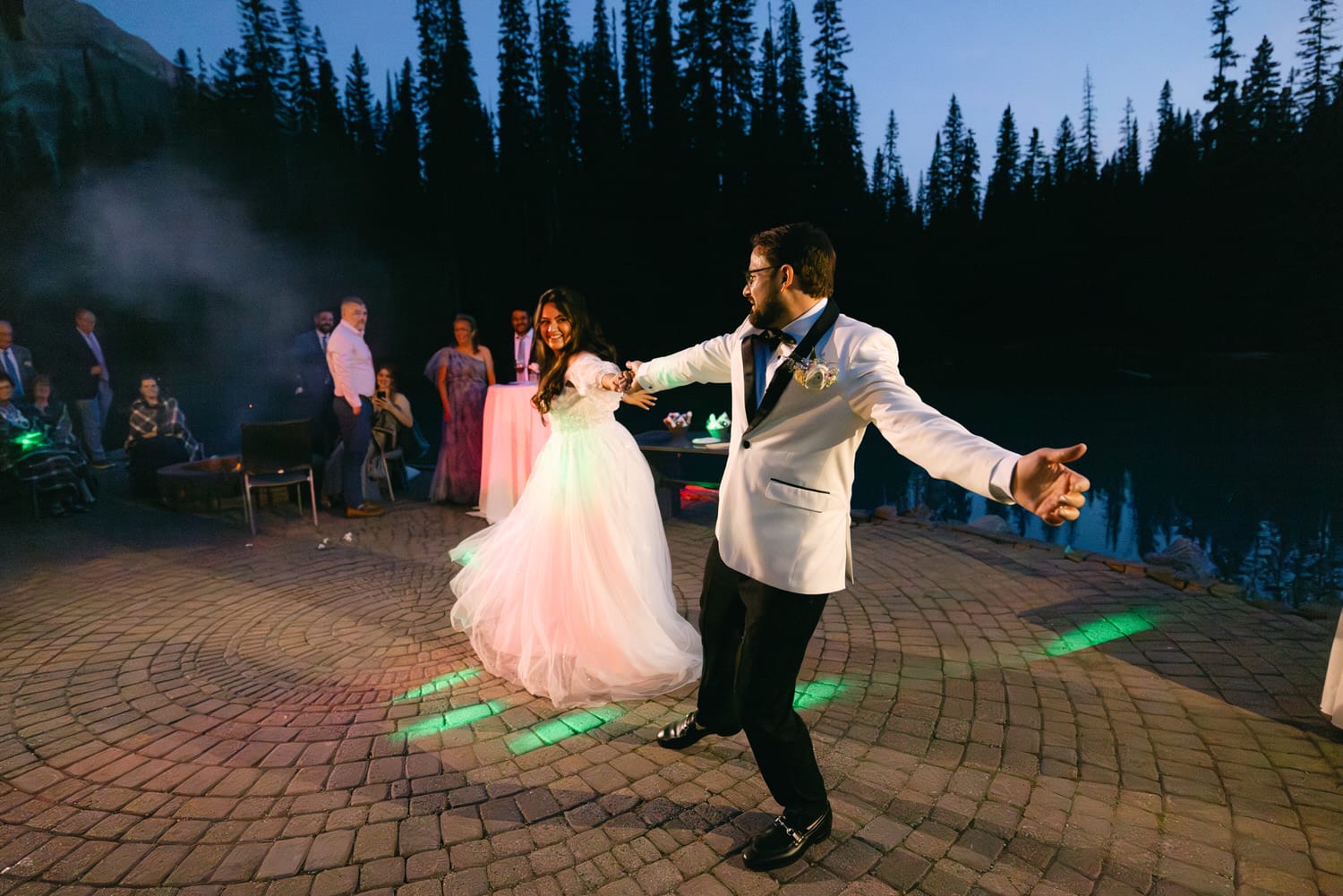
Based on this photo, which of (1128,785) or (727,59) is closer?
(1128,785)

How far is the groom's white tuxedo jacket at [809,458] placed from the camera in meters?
2.16

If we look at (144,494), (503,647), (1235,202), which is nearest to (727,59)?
(1235,202)

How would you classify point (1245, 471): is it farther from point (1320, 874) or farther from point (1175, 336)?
point (1175, 336)

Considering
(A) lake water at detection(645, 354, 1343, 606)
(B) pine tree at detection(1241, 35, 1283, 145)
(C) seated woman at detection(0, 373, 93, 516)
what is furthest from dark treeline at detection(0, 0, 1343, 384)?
(C) seated woman at detection(0, 373, 93, 516)

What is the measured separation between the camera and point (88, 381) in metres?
11.1

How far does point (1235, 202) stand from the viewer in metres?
40.3

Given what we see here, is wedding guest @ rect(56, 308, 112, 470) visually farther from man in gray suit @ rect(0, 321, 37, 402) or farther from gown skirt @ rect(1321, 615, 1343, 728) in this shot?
gown skirt @ rect(1321, 615, 1343, 728)

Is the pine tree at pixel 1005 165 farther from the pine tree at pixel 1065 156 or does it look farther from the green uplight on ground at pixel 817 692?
the green uplight on ground at pixel 817 692

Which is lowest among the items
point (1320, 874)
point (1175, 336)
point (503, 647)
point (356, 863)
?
point (1320, 874)

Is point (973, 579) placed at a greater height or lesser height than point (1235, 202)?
lesser

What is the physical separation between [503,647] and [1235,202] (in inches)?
2038

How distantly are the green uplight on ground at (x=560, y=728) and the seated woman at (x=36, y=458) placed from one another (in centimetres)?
823

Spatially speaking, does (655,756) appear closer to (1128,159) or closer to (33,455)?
(33,455)

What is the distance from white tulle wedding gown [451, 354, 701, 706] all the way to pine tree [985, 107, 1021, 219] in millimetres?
60181
